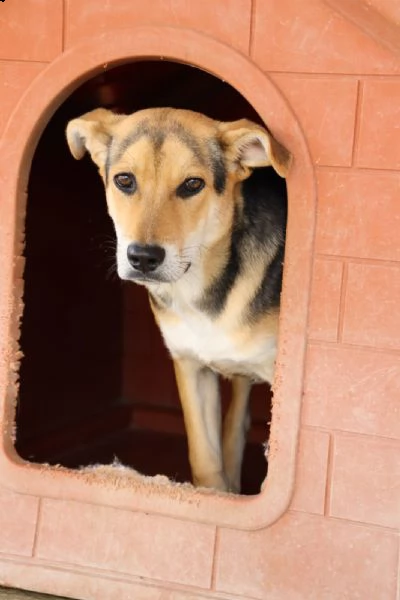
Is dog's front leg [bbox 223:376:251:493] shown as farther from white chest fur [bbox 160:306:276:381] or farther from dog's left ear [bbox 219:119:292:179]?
dog's left ear [bbox 219:119:292:179]

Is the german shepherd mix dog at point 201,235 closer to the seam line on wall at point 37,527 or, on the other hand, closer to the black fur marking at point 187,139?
the black fur marking at point 187,139

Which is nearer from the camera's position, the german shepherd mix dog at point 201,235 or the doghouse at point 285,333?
the doghouse at point 285,333

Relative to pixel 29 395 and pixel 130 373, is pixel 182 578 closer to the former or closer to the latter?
pixel 29 395

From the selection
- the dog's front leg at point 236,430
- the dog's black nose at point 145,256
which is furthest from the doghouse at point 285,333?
the dog's front leg at point 236,430

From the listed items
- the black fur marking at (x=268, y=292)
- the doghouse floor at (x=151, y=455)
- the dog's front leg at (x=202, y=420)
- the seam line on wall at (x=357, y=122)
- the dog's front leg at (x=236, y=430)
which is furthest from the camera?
the doghouse floor at (x=151, y=455)

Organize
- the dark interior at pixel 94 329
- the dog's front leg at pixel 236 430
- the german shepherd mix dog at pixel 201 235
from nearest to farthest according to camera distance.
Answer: the german shepherd mix dog at pixel 201 235 < the dog's front leg at pixel 236 430 < the dark interior at pixel 94 329

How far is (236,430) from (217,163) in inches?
50.7

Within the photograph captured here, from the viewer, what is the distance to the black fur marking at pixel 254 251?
3.03 m

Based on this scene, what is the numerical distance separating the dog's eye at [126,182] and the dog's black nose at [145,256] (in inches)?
11.6

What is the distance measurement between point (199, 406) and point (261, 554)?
85 cm

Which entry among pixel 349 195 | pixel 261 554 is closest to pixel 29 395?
pixel 261 554

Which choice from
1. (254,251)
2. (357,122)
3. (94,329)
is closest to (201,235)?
(254,251)

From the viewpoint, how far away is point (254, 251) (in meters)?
3.07

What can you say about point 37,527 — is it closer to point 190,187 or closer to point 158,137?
point 190,187
